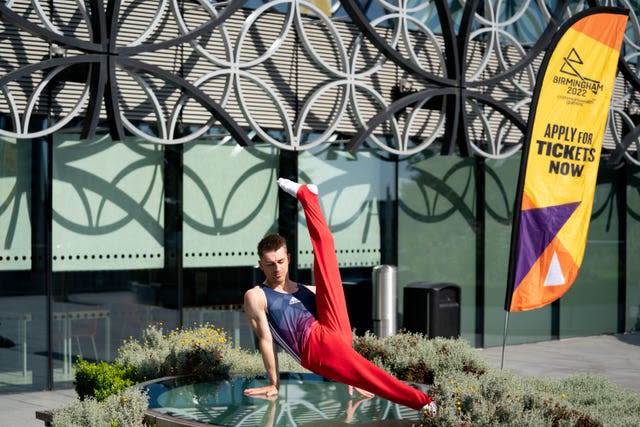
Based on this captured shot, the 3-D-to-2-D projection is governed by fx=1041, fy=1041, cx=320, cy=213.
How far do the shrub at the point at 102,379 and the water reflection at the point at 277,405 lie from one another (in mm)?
866

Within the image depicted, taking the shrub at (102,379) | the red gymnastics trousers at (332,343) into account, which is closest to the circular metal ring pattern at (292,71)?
the shrub at (102,379)

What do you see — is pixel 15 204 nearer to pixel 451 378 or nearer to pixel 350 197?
pixel 350 197

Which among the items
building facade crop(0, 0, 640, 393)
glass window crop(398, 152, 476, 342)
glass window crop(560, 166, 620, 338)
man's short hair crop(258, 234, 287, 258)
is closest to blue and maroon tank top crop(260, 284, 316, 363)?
man's short hair crop(258, 234, 287, 258)

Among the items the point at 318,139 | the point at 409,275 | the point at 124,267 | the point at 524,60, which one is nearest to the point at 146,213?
the point at 124,267

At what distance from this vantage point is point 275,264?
7250 millimetres

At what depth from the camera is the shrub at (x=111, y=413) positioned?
7.20 meters

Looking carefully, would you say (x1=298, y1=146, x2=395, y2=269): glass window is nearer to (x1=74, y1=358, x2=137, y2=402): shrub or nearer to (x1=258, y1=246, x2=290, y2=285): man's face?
(x1=74, y1=358, x2=137, y2=402): shrub

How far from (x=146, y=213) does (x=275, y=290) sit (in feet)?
23.9

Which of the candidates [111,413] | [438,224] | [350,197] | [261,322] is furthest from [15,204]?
[438,224]

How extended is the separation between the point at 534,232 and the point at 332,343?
4769 millimetres

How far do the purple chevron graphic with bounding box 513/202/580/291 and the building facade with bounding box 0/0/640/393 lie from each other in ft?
13.7

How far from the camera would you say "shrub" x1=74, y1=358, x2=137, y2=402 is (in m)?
9.11

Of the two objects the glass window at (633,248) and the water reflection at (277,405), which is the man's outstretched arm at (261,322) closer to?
the water reflection at (277,405)

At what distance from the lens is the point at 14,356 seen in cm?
1321
